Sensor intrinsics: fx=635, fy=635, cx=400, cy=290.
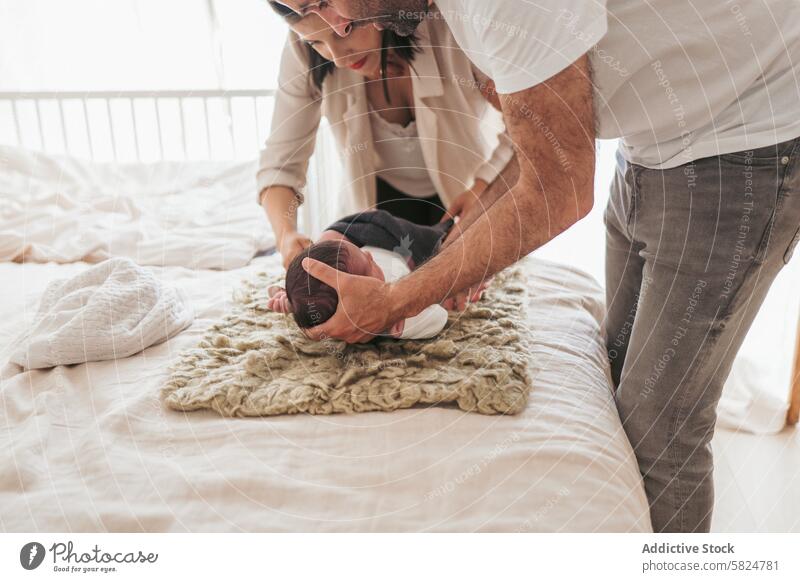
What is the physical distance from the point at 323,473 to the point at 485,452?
0.19m

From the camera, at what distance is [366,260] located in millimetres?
1006

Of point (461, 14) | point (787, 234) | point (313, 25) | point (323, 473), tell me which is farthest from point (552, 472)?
point (313, 25)

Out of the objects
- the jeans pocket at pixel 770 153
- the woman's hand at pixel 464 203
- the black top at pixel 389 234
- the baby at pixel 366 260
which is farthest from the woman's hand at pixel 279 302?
the jeans pocket at pixel 770 153

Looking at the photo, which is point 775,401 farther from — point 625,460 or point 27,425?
point 27,425

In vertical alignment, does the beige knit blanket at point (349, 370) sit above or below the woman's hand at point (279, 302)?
below

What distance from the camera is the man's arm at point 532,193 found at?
69 centimetres

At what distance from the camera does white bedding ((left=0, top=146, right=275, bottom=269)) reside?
1.53m

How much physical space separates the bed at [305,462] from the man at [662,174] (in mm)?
124

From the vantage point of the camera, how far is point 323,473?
2.33 feet

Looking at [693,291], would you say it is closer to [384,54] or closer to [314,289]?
[314,289]

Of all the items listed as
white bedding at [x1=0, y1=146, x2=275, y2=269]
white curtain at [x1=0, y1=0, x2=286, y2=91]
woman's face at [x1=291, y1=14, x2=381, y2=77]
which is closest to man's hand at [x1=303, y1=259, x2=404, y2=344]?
woman's face at [x1=291, y1=14, x2=381, y2=77]

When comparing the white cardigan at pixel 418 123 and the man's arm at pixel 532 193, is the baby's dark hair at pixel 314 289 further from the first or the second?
the white cardigan at pixel 418 123

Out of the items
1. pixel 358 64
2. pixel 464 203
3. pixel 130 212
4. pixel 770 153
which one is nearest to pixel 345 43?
pixel 358 64
